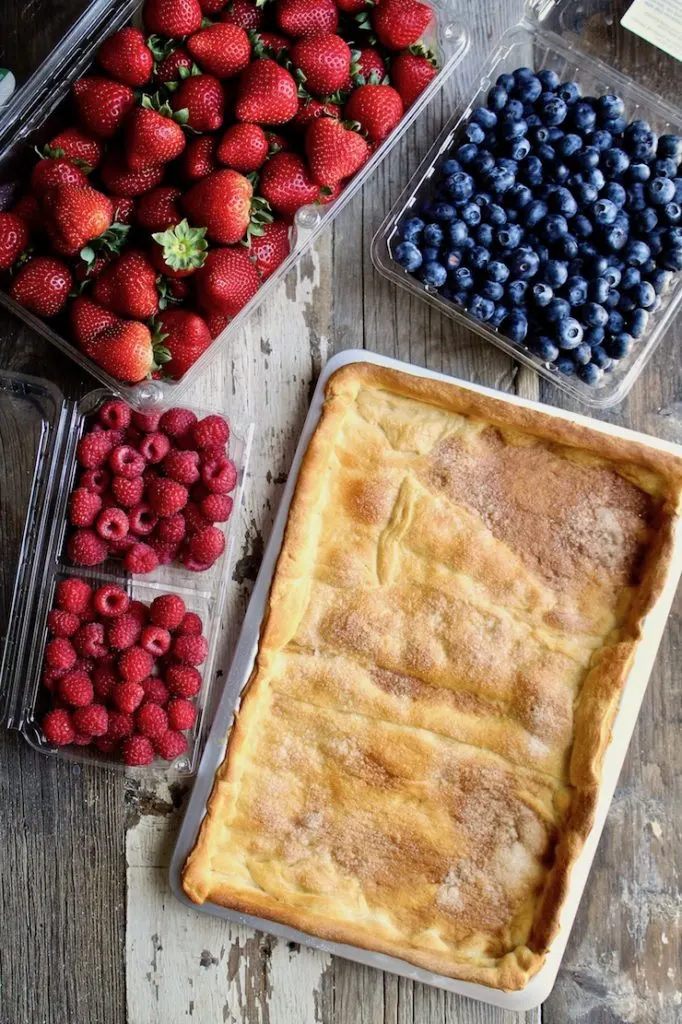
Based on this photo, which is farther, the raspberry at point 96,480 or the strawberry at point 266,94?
the raspberry at point 96,480

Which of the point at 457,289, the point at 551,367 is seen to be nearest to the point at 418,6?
the point at 457,289

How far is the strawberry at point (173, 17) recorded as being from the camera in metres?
1.75

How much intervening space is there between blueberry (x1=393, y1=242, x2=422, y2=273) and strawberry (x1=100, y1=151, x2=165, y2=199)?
1.70 feet

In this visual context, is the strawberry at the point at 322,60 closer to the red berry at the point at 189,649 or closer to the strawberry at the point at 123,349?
the strawberry at the point at 123,349

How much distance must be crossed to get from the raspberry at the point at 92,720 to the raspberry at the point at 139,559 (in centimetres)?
31

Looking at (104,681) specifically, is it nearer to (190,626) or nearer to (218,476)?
(190,626)

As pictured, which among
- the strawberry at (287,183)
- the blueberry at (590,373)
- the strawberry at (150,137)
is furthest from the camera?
the blueberry at (590,373)

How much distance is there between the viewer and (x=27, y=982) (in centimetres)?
206

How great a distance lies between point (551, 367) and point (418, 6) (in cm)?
79

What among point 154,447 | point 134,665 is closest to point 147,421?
→ point 154,447

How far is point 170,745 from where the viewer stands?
190 cm

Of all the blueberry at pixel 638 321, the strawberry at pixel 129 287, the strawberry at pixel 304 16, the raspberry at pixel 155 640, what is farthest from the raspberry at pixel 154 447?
the blueberry at pixel 638 321

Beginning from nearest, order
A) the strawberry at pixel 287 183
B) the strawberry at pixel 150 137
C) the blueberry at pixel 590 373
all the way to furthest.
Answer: the strawberry at pixel 150 137 < the strawberry at pixel 287 183 < the blueberry at pixel 590 373

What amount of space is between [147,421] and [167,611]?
41 centimetres
